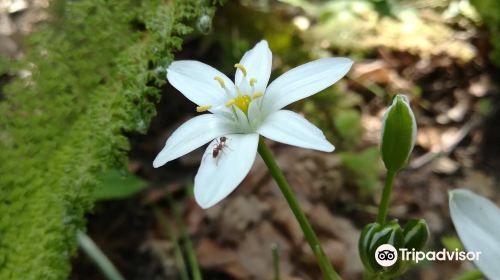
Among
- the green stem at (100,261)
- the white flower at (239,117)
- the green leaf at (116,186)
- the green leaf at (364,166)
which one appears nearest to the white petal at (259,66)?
the white flower at (239,117)

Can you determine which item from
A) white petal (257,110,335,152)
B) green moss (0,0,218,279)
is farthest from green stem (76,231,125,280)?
white petal (257,110,335,152)

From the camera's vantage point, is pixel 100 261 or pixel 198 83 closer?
pixel 198 83

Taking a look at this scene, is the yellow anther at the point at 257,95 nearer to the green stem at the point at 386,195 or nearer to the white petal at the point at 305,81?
the white petal at the point at 305,81

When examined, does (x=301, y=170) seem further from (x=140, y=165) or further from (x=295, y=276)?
(x=140, y=165)

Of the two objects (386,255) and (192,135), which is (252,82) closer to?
(192,135)

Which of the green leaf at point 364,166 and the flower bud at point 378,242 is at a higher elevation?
the flower bud at point 378,242

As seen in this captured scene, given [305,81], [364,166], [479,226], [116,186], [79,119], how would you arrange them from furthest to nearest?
[364,166] → [116,186] → [79,119] → [305,81] → [479,226]

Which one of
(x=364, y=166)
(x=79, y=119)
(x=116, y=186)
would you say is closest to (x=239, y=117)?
(x=79, y=119)
